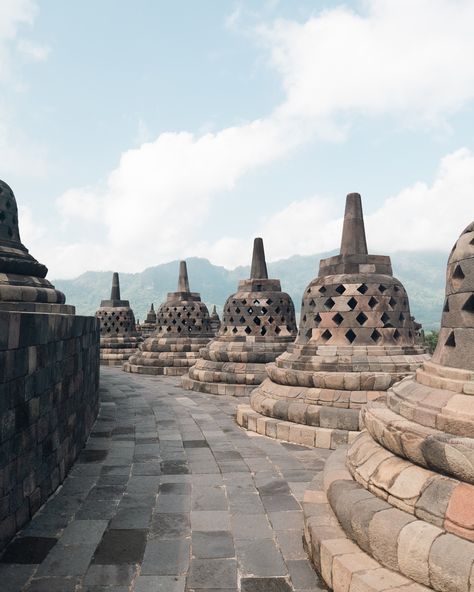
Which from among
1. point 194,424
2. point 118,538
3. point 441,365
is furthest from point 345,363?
point 118,538

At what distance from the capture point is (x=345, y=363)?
7.58 metres

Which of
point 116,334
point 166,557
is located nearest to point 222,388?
point 166,557

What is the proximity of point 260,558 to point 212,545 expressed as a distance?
0.44m

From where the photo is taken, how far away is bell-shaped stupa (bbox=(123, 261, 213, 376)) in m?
16.5

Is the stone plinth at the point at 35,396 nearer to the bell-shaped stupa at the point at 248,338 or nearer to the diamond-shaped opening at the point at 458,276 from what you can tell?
the diamond-shaped opening at the point at 458,276

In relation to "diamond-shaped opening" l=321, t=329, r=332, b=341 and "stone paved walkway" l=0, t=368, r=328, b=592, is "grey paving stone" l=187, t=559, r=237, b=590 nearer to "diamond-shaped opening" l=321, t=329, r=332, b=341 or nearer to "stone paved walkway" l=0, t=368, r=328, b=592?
"stone paved walkway" l=0, t=368, r=328, b=592

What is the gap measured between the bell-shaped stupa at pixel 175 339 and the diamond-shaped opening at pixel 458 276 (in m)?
13.5

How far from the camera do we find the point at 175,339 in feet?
55.2

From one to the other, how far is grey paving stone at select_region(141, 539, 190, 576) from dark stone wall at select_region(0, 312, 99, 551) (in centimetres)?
119

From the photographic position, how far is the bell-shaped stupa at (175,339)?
16.5 meters

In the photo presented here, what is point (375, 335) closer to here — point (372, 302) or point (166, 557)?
point (372, 302)

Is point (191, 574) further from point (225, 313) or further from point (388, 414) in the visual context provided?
point (225, 313)

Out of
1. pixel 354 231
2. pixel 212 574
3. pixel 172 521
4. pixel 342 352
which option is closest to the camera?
pixel 212 574

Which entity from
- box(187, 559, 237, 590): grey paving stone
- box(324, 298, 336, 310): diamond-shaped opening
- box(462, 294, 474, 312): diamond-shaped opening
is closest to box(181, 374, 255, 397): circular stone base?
box(324, 298, 336, 310): diamond-shaped opening
